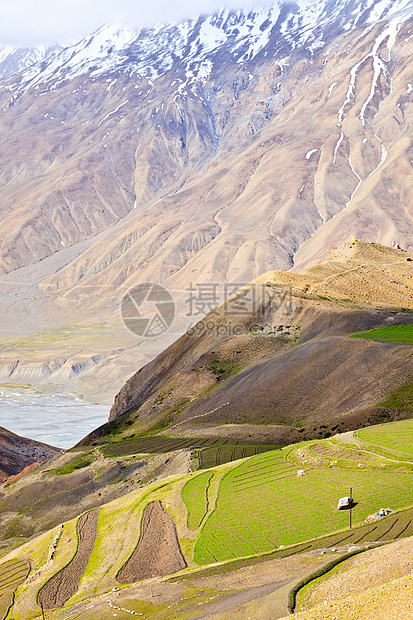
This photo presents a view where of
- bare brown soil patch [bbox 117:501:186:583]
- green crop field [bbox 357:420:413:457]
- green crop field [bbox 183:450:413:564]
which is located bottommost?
green crop field [bbox 357:420:413:457]

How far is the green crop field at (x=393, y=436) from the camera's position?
40531mm

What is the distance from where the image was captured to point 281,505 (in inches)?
1373

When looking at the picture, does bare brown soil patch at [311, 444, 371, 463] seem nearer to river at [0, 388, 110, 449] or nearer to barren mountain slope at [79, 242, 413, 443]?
barren mountain slope at [79, 242, 413, 443]

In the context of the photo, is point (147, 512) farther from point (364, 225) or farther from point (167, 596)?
point (364, 225)

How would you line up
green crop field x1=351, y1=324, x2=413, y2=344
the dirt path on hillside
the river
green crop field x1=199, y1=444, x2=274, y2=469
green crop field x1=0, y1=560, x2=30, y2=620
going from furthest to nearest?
the river → green crop field x1=351, y1=324, x2=413, y2=344 → green crop field x1=199, y1=444, x2=274, y2=469 → green crop field x1=0, y1=560, x2=30, y2=620 → the dirt path on hillside

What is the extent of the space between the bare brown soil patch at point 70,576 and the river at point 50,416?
209ft

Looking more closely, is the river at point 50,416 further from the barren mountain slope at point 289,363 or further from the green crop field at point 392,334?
the green crop field at point 392,334

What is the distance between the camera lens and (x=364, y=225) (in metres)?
195

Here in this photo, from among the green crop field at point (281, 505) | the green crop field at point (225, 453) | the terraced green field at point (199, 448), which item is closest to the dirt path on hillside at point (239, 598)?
the green crop field at point (281, 505)

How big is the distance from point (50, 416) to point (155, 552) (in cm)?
9309

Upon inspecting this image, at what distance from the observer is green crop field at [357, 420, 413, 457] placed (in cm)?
4053

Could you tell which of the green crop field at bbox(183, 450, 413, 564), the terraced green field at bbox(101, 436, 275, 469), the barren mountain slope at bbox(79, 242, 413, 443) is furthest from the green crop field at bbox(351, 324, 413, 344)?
the green crop field at bbox(183, 450, 413, 564)

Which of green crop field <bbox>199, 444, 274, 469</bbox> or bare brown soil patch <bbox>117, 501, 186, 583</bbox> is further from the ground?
bare brown soil patch <bbox>117, 501, 186, 583</bbox>

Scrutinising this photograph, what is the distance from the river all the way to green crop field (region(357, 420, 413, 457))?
6624 centimetres
